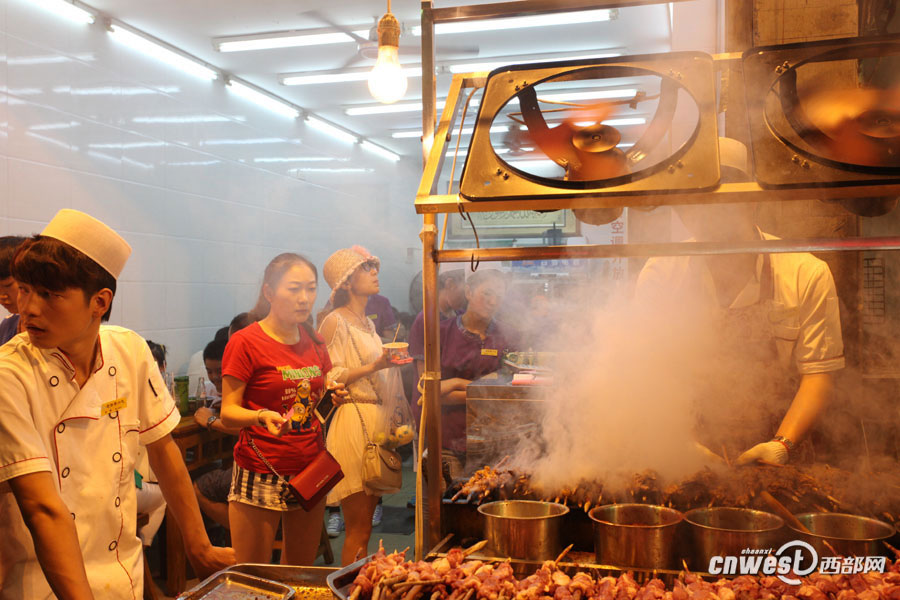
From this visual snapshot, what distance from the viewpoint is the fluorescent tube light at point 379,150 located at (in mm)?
8531

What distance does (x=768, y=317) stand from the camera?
2.35 metres

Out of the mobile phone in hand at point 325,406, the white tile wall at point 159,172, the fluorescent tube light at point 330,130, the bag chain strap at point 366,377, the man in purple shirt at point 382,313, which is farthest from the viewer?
the fluorescent tube light at point 330,130

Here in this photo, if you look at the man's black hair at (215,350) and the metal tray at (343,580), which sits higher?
the man's black hair at (215,350)

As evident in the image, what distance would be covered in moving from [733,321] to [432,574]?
152 cm

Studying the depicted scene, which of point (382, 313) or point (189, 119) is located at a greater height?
point (189, 119)

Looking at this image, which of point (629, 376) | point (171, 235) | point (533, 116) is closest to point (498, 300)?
point (629, 376)

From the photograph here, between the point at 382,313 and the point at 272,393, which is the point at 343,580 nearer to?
the point at 272,393

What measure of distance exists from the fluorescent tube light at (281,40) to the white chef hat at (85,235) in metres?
3.68

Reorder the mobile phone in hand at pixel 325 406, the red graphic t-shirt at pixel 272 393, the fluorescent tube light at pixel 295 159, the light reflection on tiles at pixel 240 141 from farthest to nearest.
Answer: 1. the fluorescent tube light at pixel 295 159
2. the light reflection on tiles at pixel 240 141
3. the mobile phone in hand at pixel 325 406
4. the red graphic t-shirt at pixel 272 393

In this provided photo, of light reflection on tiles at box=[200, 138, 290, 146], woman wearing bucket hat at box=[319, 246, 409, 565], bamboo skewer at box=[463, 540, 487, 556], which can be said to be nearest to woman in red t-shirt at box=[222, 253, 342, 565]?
woman wearing bucket hat at box=[319, 246, 409, 565]

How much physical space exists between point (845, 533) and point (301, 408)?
2.22 metres

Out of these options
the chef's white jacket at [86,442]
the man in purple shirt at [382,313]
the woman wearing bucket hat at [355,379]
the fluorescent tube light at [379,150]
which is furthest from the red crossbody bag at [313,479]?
the fluorescent tube light at [379,150]

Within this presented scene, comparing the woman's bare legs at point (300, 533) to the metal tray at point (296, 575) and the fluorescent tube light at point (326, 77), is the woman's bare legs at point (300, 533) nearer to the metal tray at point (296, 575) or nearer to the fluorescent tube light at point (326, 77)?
the metal tray at point (296, 575)

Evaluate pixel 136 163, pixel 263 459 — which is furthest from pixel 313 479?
pixel 136 163
